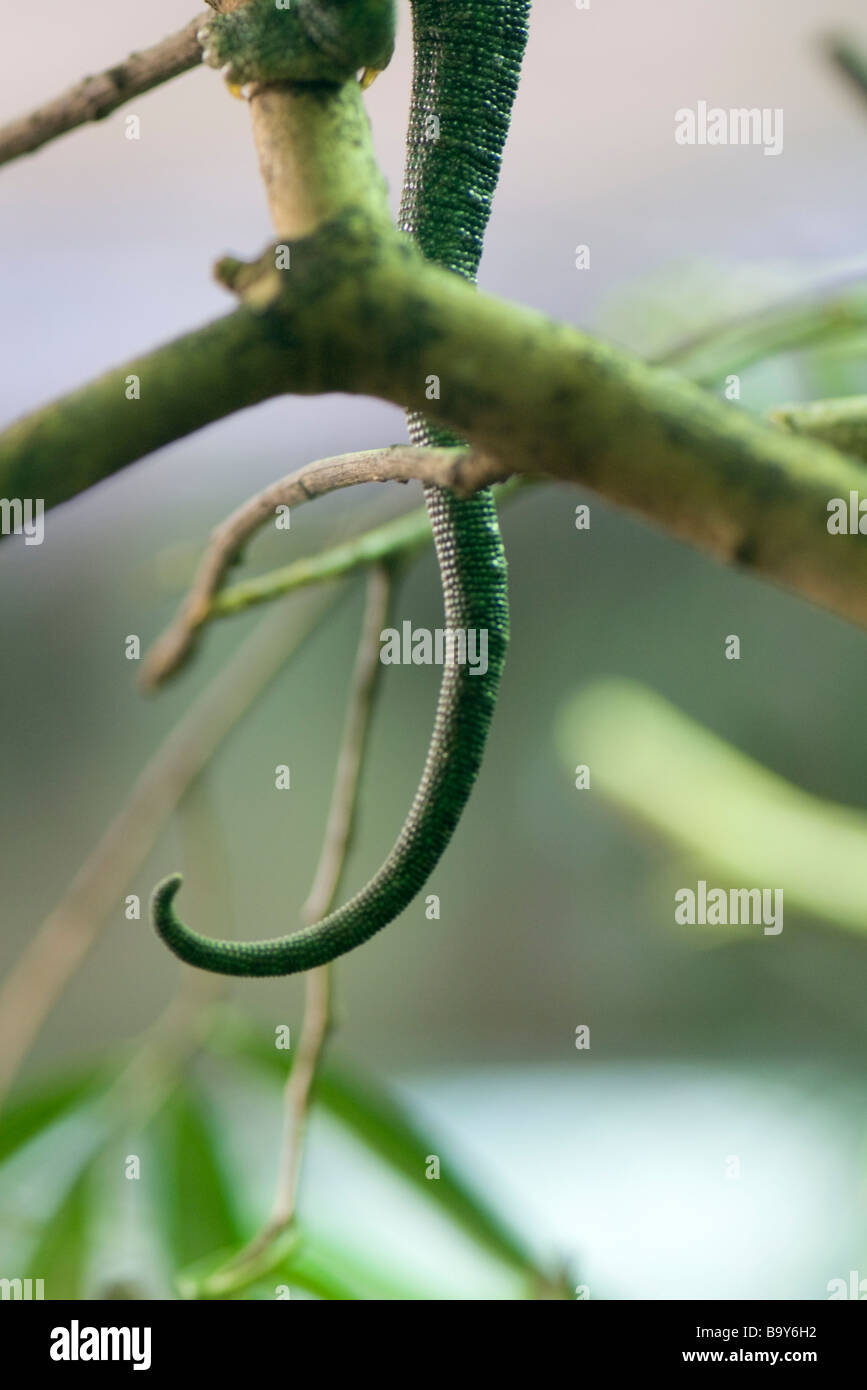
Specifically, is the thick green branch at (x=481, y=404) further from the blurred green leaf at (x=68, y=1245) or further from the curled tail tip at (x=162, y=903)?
the blurred green leaf at (x=68, y=1245)

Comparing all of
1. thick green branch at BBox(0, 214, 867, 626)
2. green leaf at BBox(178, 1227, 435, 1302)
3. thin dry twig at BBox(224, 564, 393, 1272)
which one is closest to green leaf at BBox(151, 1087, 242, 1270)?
green leaf at BBox(178, 1227, 435, 1302)

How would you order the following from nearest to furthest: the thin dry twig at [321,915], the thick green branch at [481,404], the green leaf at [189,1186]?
the thick green branch at [481,404] → the thin dry twig at [321,915] → the green leaf at [189,1186]

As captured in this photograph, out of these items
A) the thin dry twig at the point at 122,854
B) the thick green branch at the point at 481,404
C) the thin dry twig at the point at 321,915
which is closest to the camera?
the thick green branch at the point at 481,404

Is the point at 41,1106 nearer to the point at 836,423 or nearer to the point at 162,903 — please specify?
the point at 162,903

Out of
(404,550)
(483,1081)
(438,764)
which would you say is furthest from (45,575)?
(438,764)

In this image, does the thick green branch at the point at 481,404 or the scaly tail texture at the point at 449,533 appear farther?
the scaly tail texture at the point at 449,533

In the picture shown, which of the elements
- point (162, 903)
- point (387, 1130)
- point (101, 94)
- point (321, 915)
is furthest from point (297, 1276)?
point (101, 94)

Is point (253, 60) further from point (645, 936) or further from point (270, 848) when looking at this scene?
point (645, 936)

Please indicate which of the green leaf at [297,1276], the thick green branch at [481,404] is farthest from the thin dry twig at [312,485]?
the green leaf at [297,1276]
